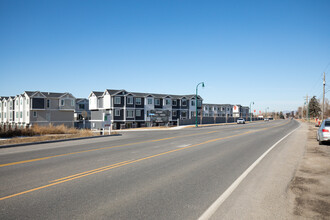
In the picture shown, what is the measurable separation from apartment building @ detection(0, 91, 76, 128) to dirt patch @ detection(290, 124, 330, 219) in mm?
55882

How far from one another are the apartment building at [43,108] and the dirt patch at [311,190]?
55.9 m

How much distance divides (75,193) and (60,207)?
90 centimetres

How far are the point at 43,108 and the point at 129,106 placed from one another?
65.8 feet

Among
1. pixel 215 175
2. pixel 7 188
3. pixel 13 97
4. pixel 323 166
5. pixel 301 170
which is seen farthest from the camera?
pixel 13 97

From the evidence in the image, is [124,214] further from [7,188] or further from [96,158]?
[96,158]

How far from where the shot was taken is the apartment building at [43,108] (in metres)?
55.8

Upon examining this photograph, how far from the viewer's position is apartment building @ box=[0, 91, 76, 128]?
5575cm

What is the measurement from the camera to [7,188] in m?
6.47

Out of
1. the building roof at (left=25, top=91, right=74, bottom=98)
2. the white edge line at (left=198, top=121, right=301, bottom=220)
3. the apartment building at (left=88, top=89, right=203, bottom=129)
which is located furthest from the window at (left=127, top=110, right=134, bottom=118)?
the white edge line at (left=198, top=121, right=301, bottom=220)

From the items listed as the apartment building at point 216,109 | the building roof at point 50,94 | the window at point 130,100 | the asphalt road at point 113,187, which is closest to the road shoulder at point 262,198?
the asphalt road at point 113,187

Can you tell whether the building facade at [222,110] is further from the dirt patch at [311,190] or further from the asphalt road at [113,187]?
the asphalt road at [113,187]

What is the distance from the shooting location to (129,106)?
5512 centimetres

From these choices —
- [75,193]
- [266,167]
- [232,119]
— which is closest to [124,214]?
[75,193]

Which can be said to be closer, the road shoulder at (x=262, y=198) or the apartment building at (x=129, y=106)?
the road shoulder at (x=262, y=198)
